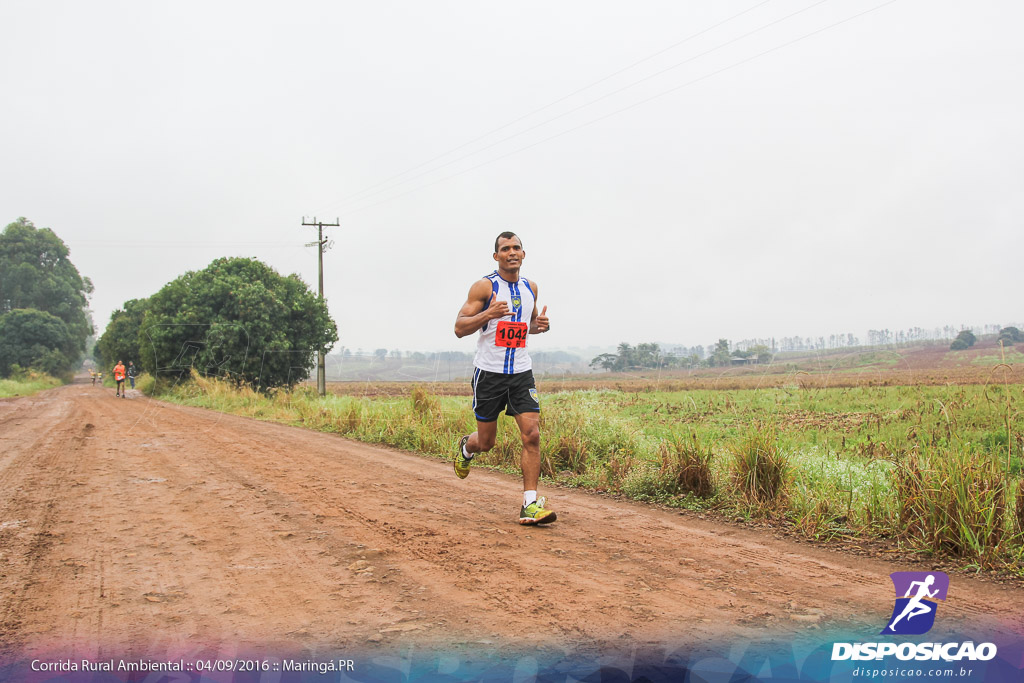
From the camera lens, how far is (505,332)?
17.0 ft

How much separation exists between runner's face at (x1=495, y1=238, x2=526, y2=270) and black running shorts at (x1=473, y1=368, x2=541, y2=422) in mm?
896

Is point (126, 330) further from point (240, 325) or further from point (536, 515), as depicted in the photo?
point (536, 515)

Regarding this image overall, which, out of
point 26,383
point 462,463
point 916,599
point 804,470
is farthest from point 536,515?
point 26,383

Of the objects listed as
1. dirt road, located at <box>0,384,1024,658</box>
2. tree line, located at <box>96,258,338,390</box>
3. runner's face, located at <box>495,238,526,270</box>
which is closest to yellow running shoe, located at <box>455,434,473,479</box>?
dirt road, located at <box>0,384,1024,658</box>

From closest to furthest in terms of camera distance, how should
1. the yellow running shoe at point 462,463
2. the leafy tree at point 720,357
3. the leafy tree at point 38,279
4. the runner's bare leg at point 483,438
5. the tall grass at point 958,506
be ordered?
the tall grass at point 958,506 → the runner's bare leg at point 483,438 → the yellow running shoe at point 462,463 → the leafy tree at point 720,357 → the leafy tree at point 38,279

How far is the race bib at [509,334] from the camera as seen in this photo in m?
5.17

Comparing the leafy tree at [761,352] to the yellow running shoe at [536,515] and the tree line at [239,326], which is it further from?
the yellow running shoe at [536,515]

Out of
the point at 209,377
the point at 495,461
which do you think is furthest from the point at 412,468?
the point at 209,377

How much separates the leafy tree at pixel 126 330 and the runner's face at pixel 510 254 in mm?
48162

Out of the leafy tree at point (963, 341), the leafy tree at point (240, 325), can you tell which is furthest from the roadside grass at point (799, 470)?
the leafy tree at point (963, 341)

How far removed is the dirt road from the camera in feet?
9.66

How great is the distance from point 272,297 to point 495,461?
23.0m

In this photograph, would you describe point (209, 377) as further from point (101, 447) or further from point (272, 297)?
point (101, 447)

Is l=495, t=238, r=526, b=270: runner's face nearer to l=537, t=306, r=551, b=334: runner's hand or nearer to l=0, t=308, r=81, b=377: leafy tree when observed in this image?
l=537, t=306, r=551, b=334: runner's hand
